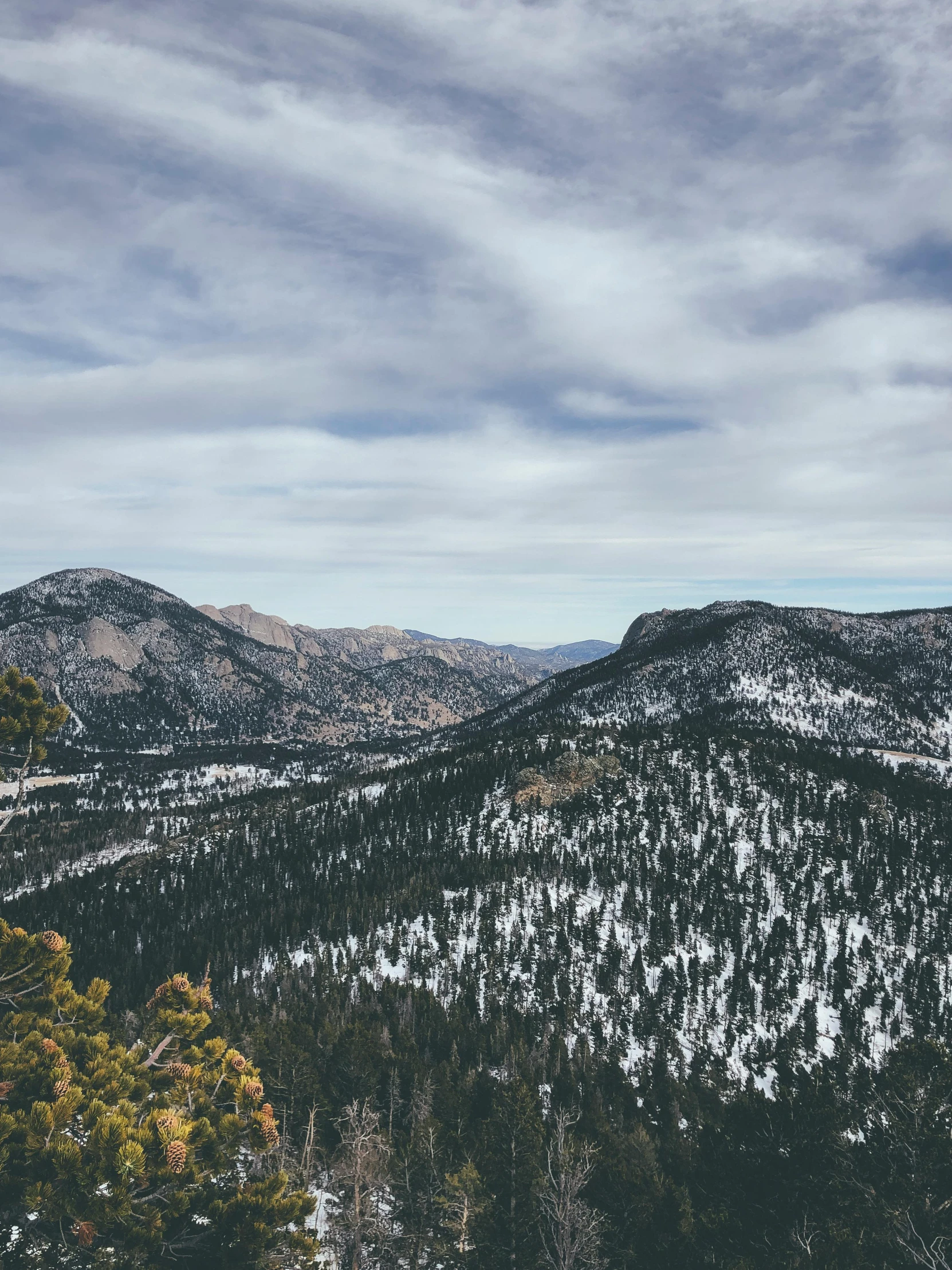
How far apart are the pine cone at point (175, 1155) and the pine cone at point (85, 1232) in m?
1.73

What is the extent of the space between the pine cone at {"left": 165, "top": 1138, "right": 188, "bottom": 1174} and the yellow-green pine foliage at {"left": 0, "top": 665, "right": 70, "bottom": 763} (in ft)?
29.5

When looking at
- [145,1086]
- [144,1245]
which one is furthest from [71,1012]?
[144,1245]

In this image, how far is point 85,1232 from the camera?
40.8 feet

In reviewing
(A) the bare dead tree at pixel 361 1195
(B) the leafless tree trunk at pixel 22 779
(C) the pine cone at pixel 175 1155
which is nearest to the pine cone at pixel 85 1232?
(C) the pine cone at pixel 175 1155

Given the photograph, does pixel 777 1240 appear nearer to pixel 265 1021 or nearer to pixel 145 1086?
pixel 145 1086

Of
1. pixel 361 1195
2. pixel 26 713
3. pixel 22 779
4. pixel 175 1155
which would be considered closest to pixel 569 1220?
pixel 361 1195

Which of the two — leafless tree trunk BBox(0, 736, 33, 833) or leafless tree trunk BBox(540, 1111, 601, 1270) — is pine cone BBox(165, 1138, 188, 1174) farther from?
leafless tree trunk BBox(540, 1111, 601, 1270)

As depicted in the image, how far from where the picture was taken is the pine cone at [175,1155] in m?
12.8

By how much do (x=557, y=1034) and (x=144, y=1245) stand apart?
142 meters

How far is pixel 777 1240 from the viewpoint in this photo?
3180 centimetres

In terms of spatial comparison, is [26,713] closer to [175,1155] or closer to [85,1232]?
[175,1155]

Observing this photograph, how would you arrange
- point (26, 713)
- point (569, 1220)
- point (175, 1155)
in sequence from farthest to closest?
point (569, 1220) < point (26, 713) < point (175, 1155)

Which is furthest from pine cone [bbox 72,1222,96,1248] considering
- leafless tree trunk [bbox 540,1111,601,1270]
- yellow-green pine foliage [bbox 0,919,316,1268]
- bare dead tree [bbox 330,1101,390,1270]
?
leafless tree trunk [bbox 540,1111,601,1270]

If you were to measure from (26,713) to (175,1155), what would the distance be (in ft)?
34.3
